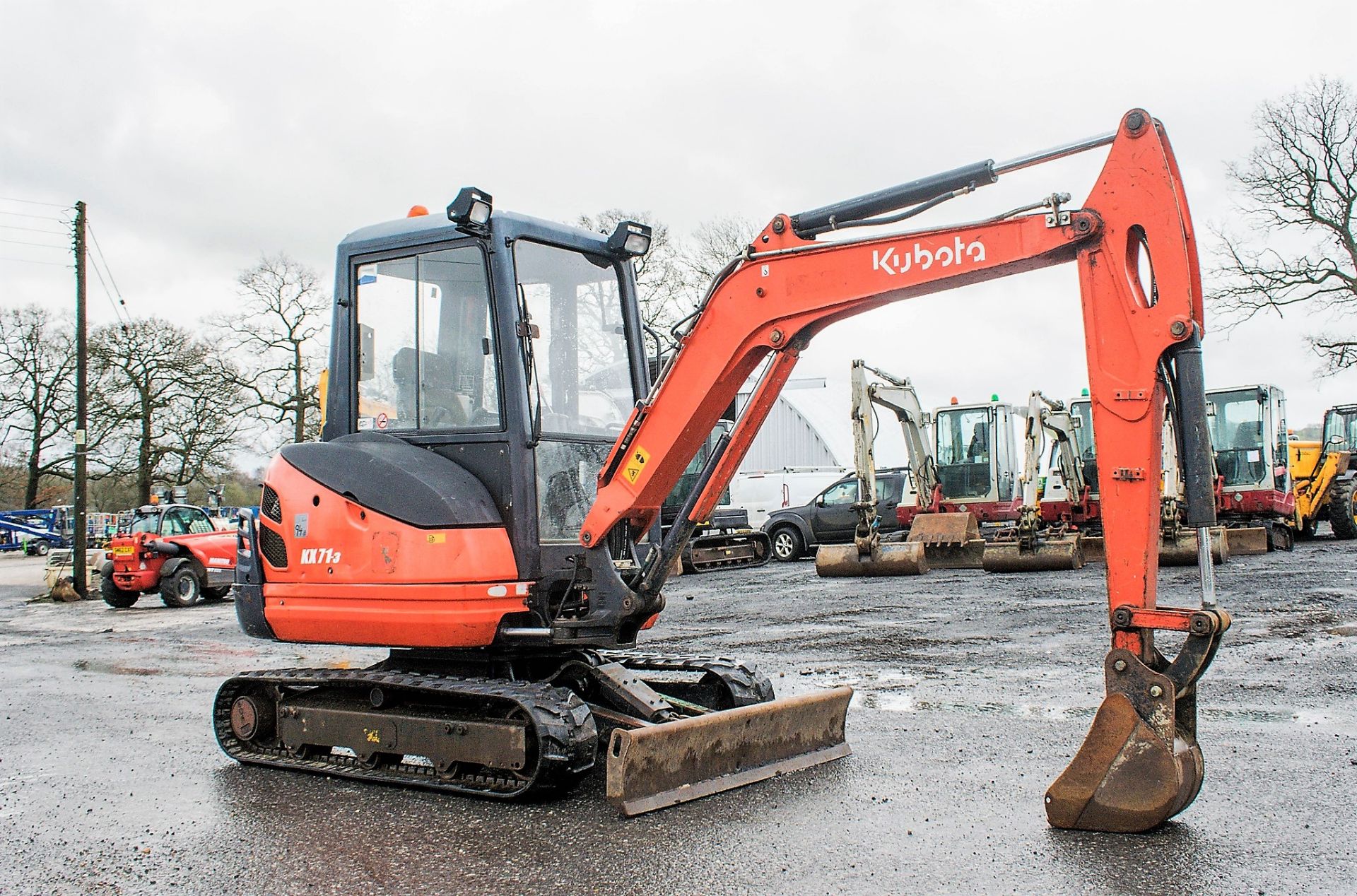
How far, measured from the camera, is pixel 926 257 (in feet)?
17.3

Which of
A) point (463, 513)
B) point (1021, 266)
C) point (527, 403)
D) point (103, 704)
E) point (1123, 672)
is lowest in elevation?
point (103, 704)

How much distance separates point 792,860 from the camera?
184 inches

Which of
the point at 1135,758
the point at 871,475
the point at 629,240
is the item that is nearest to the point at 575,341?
the point at 629,240

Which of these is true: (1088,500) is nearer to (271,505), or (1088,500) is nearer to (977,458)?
(977,458)

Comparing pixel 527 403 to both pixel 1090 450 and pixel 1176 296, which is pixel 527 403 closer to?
pixel 1176 296

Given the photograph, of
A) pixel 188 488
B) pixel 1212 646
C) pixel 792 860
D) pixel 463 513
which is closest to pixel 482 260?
pixel 463 513

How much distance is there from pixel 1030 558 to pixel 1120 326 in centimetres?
1452

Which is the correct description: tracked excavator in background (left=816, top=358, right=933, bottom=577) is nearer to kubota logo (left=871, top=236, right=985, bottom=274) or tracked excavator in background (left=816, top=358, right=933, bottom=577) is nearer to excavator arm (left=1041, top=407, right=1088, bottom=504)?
excavator arm (left=1041, top=407, right=1088, bottom=504)

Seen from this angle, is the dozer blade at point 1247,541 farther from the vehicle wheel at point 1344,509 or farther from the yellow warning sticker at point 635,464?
the yellow warning sticker at point 635,464

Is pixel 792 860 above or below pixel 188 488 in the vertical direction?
below

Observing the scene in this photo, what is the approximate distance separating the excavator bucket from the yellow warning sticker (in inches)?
585

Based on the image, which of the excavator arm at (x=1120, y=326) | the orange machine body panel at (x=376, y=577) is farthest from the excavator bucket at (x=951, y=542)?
the excavator arm at (x=1120, y=326)

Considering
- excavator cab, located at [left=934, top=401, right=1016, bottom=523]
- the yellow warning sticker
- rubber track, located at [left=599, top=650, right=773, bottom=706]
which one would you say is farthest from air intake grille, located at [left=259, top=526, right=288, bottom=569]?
excavator cab, located at [left=934, top=401, right=1016, bottom=523]

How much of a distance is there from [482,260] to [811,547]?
19.7 meters
